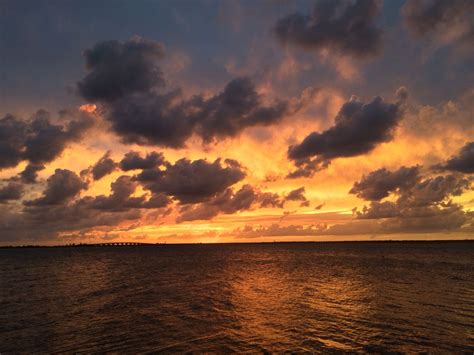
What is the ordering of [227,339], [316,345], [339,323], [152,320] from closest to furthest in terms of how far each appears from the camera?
[316,345] → [227,339] → [339,323] → [152,320]

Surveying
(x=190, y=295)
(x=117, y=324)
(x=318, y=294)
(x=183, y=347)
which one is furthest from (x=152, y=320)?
(x=318, y=294)

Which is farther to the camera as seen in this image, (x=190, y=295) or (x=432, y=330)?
(x=190, y=295)

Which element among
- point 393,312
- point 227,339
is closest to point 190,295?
point 227,339

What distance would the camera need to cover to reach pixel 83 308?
124ft

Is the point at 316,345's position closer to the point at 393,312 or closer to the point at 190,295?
the point at 393,312

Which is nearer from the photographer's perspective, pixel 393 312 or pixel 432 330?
pixel 432 330

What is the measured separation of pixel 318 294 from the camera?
44.5 meters

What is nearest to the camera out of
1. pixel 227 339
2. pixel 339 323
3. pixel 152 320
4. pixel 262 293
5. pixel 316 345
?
pixel 316 345

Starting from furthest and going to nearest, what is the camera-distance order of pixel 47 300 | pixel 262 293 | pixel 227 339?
1. pixel 262 293
2. pixel 47 300
3. pixel 227 339

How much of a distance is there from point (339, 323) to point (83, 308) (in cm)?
2710

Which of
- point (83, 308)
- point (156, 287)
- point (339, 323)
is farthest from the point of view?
point (156, 287)

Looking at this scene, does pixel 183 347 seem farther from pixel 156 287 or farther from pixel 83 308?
pixel 156 287

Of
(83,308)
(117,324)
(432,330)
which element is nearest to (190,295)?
(83,308)

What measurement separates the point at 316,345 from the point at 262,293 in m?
23.5
